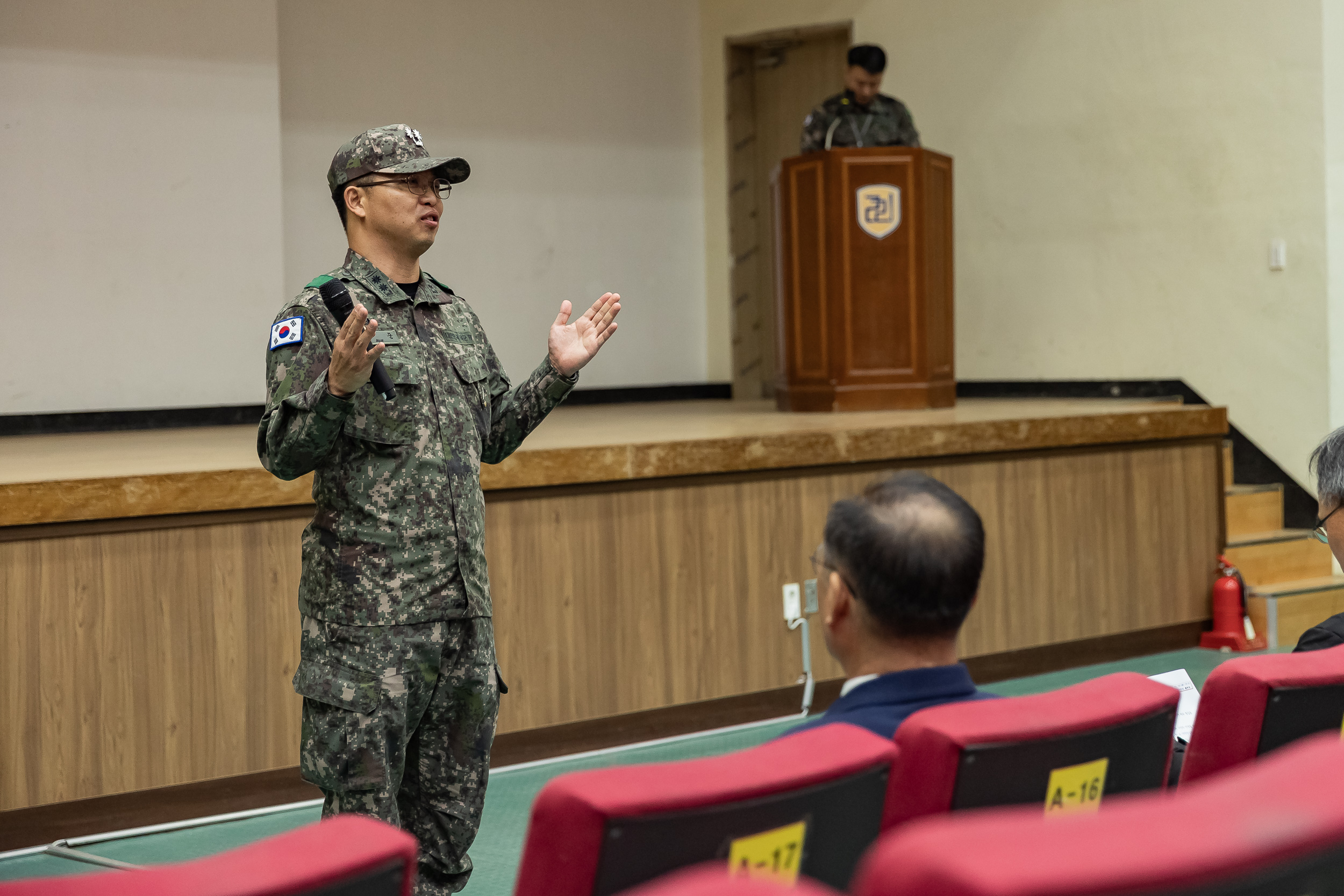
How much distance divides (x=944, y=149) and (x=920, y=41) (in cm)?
58

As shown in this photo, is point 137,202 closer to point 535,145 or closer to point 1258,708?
point 535,145

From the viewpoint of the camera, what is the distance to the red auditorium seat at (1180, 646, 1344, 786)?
142 cm

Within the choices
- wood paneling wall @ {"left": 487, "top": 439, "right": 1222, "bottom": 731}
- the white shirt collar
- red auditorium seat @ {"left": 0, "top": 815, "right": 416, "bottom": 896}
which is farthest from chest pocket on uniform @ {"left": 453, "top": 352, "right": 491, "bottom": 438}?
wood paneling wall @ {"left": 487, "top": 439, "right": 1222, "bottom": 731}

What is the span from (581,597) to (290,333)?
1.87m

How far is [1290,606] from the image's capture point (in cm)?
514

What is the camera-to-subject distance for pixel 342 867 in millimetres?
876

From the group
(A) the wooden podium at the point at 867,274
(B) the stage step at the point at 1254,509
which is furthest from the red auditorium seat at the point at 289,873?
(B) the stage step at the point at 1254,509

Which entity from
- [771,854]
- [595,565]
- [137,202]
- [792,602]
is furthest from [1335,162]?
[771,854]

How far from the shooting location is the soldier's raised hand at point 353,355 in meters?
1.88

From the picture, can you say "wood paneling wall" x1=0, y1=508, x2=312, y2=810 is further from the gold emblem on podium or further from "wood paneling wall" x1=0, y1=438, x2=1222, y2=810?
the gold emblem on podium

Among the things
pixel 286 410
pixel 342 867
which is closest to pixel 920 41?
pixel 286 410

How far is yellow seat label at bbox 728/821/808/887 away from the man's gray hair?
4.08ft

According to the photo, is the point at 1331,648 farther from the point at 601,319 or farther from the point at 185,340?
the point at 185,340

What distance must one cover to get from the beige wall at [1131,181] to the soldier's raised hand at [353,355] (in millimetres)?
5007
